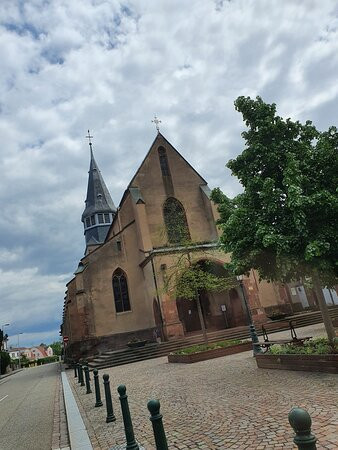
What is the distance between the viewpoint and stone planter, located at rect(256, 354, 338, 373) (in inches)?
322

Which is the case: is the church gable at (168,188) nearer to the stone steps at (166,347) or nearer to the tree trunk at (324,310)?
the stone steps at (166,347)

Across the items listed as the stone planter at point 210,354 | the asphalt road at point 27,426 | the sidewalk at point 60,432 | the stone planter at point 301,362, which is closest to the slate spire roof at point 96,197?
the stone planter at point 210,354

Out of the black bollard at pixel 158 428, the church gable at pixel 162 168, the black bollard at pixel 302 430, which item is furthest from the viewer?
the church gable at pixel 162 168

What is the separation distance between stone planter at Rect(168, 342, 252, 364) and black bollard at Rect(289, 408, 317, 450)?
48.2ft

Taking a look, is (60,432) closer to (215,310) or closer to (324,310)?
(324,310)

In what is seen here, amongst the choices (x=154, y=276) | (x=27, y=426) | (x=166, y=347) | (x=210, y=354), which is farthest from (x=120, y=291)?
(x=27, y=426)

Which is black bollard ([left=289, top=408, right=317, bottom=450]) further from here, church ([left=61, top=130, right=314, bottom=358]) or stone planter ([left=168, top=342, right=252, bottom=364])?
church ([left=61, top=130, right=314, bottom=358])

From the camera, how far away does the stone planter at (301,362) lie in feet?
26.8

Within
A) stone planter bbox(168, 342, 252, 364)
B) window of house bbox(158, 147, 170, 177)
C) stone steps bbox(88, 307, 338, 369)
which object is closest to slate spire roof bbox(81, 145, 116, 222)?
window of house bbox(158, 147, 170, 177)

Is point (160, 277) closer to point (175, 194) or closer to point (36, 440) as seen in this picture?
point (175, 194)

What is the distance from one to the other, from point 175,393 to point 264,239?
470cm

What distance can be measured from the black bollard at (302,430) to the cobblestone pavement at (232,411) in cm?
282

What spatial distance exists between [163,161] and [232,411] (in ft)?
95.0

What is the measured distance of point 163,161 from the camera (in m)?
33.9
